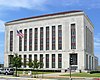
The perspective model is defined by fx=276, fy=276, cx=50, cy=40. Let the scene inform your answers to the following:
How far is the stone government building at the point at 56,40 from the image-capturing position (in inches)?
4296

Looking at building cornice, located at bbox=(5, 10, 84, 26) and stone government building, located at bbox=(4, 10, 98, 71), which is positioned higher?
building cornice, located at bbox=(5, 10, 84, 26)

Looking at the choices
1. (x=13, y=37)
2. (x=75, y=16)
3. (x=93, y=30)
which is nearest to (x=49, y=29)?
(x=75, y=16)

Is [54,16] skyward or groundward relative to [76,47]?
skyward

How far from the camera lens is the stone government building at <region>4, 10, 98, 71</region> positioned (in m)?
109

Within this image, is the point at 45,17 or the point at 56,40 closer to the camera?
the point at 56,40

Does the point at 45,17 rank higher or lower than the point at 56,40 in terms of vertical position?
higher

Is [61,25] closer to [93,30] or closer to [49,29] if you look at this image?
[49,29]

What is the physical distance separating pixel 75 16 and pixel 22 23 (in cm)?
2837

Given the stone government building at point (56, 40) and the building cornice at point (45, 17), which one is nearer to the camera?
the stone government building at point (56, 40)

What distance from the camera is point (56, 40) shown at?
114 meters

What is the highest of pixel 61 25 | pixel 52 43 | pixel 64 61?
pixel 61 25

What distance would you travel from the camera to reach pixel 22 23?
418 feet

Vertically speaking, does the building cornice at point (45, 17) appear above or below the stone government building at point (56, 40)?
above

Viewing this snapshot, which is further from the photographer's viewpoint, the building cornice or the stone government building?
the building cornice
